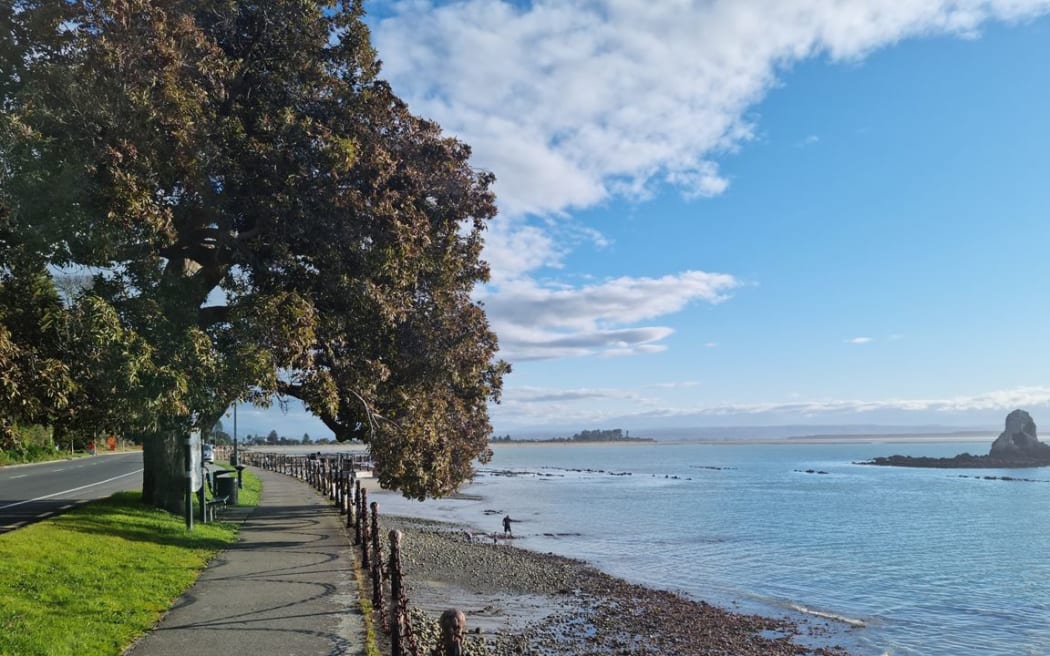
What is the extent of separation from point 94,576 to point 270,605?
3.15m

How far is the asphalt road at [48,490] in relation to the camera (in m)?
18.9

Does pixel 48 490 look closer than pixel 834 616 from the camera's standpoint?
No

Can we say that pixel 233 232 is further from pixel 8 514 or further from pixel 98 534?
pixel 8 514

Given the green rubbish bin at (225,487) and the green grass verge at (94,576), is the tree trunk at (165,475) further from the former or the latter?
the green rubbish bin at (225,487)

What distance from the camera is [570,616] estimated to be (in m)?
17.0

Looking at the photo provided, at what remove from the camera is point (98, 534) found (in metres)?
14.9

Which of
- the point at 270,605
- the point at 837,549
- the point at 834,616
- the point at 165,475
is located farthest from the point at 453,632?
the point at 837,549

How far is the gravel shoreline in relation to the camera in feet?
47.1

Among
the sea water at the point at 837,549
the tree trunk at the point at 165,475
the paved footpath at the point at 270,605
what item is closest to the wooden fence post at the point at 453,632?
the paved footpath at the point at 270,605

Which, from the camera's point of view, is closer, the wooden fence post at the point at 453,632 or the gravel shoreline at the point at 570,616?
the wooden fence post at the point at 453,632

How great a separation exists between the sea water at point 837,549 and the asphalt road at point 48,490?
16.2 metres

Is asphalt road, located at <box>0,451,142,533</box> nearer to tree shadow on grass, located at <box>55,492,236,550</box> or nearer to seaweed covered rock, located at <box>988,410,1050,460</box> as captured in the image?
tree shadow on grass, located at <box>55,492,236,550</box>

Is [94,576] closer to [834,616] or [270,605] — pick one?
[270,605]

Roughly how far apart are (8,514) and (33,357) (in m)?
11.4
